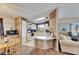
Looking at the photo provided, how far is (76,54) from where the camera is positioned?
2.46 meters

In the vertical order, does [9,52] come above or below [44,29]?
below

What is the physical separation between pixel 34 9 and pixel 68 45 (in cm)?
114

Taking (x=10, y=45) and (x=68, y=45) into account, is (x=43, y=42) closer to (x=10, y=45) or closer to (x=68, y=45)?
(x=68, y=45)

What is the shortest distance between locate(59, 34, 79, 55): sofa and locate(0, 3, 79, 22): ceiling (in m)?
0.50

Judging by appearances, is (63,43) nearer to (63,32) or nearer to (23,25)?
(63,32)

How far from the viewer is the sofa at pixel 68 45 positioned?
241 centimetres

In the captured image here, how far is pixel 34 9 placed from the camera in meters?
2.41

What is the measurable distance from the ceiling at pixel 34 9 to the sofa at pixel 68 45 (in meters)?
0.50

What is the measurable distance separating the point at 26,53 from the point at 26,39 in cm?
33

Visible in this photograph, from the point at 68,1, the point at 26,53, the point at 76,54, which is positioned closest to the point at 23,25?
the point at 26,53

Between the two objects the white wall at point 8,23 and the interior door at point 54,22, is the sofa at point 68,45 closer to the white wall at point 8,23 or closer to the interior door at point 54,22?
the interior door at point 54,22

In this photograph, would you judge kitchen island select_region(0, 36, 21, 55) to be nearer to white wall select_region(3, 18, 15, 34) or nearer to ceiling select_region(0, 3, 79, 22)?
white wall select_region(3, 18, 15, 34)

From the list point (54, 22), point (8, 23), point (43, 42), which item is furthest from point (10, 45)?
point (54, 22)
